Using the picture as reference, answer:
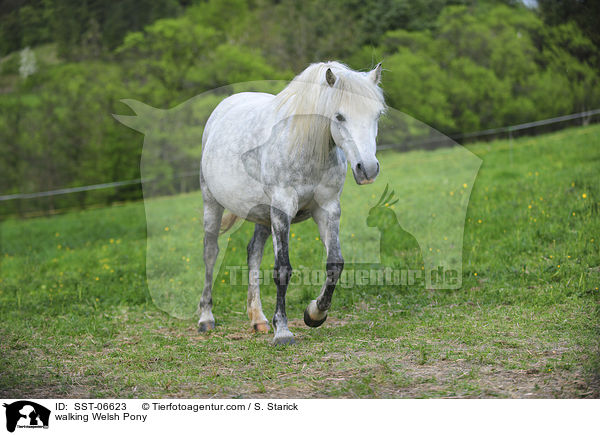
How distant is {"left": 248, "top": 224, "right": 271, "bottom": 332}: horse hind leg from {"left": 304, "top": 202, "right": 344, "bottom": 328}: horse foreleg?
0.72 m

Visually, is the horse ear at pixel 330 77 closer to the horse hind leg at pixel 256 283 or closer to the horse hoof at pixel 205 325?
the horse hind leg at pixel 256 283

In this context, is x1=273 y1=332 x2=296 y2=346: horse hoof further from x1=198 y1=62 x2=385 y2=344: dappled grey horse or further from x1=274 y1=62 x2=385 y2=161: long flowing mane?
x1=274 y1=62 x2=385 y2=161: long flowing mane

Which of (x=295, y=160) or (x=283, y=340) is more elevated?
(x=295, y=160)

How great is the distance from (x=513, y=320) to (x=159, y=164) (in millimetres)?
8901

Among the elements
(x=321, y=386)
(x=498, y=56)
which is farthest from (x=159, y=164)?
(x=498, y=56)

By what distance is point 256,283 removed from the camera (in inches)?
227

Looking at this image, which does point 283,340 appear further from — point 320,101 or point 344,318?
point 320,101

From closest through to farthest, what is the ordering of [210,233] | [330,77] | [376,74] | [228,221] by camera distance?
[330,77] → [376,74] → [210,233] → [228,221]

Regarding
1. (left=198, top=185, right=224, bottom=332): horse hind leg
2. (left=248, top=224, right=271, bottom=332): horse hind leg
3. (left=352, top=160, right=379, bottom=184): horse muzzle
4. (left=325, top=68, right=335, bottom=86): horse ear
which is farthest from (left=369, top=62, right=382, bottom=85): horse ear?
(left=198, top=185, right=224, bottom=332): horse hind leg

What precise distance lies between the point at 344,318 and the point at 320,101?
2.32 meters

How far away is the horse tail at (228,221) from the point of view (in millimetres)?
6296

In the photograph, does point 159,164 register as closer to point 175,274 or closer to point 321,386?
point 175,274

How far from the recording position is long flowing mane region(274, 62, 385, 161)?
4.42 meters

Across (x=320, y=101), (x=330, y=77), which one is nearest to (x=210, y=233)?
(x=320, y=101)
